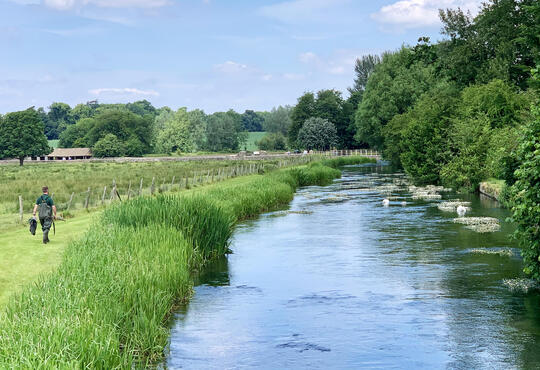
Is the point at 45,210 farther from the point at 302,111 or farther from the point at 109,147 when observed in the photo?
the point at 109,147

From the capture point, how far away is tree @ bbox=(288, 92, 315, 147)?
607ft

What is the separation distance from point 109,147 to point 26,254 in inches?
6633

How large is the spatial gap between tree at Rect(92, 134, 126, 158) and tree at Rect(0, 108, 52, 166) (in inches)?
781

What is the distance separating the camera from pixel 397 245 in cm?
3056

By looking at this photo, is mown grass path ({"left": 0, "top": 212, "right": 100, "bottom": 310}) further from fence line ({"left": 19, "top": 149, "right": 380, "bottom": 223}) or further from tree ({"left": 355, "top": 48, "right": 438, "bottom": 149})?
tree ({"left": 355, "top": 48, "right": 438, "bottom": 149})

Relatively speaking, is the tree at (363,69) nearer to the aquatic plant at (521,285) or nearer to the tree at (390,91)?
the tree at (390,91)

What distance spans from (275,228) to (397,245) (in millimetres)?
8590

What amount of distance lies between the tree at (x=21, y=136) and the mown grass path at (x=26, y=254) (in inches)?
5550

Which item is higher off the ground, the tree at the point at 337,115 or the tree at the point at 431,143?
the tree at the point at 337,115

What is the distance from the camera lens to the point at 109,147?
189500 mm

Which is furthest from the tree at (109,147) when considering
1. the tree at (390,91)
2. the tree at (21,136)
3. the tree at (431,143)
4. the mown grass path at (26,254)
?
the mown grass path at (26,254)

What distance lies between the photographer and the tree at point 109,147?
621ft

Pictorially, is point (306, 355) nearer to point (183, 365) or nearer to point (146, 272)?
point (183, 365)

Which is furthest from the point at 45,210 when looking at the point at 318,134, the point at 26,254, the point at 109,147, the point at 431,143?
the point at 109,147
